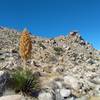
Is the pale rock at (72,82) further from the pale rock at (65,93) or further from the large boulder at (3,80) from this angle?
the large boulder at (3,80)

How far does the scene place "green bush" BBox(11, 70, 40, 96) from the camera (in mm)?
16875

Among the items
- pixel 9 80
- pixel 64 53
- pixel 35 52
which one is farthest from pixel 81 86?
pixel 64 53

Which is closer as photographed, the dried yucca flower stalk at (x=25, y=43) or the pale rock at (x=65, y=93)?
the pale rock at (x=65, y=93)

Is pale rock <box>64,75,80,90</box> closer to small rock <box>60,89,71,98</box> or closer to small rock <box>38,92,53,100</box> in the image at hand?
small rock <box>60,89,71,98</box>

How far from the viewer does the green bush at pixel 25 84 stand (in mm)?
16875

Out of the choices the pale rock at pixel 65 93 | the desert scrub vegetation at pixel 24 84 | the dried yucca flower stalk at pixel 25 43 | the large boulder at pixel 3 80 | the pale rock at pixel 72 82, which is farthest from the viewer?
the pale rock at pixel 72 82

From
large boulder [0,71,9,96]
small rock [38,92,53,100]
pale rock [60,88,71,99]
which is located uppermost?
large boulder [0,71,9,96]

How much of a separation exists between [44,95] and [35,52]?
17927 mm

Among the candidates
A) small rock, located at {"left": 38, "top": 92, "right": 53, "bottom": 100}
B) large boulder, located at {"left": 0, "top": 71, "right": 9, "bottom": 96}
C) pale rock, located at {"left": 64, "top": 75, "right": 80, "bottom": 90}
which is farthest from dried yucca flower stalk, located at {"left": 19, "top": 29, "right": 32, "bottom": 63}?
pale rock, located at {"left": 64, "top": 75, "right": 80, "bottom": 90}

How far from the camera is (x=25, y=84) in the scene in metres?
17.0

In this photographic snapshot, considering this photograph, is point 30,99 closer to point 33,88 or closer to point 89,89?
point 33,88

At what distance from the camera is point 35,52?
34531 mm

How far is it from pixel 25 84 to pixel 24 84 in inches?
2.7

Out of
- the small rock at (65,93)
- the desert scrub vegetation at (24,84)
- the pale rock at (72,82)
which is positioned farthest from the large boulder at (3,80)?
the pale rock at (72,82)
